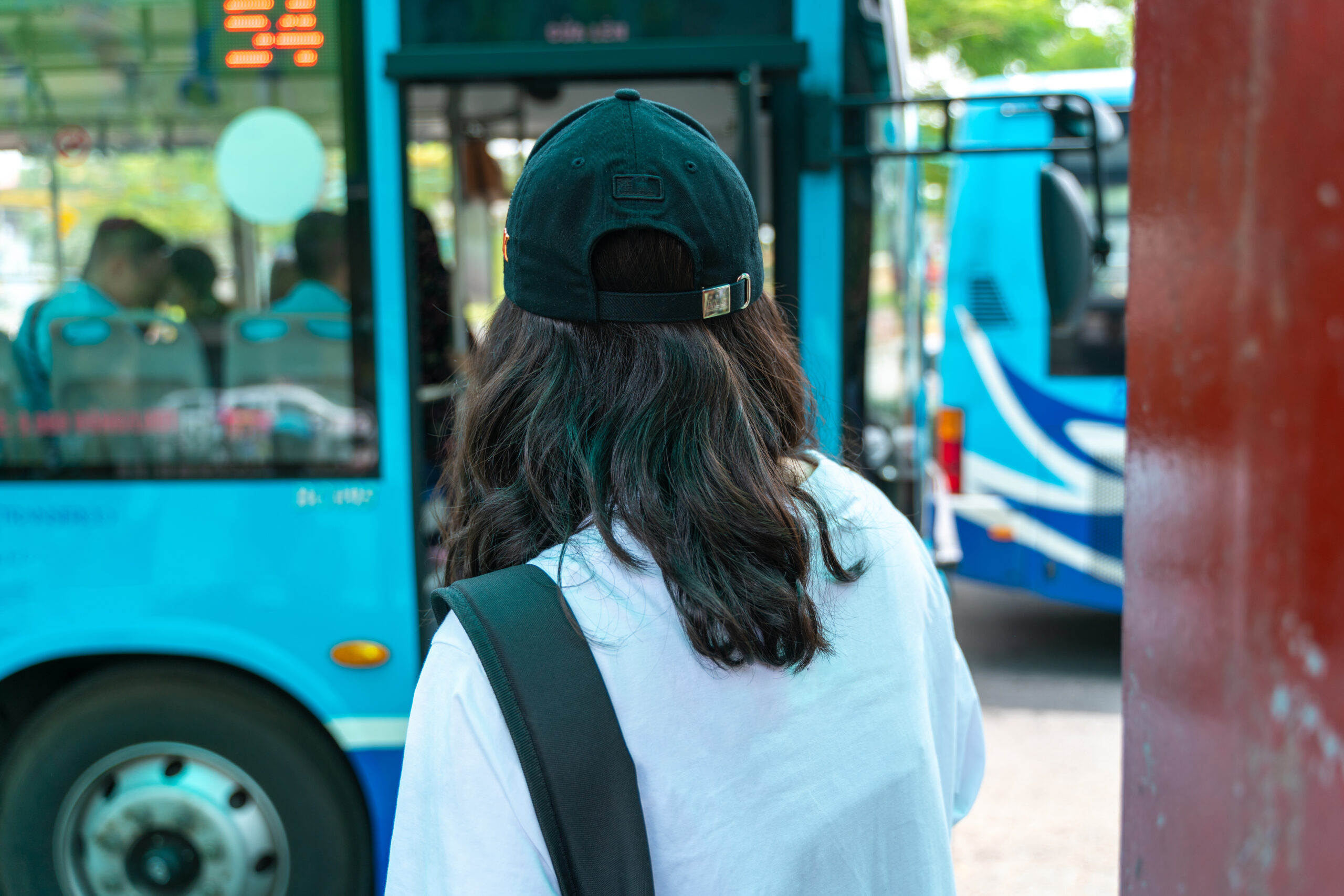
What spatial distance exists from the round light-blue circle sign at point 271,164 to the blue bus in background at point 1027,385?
3.91 metres

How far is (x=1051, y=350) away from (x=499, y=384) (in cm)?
528

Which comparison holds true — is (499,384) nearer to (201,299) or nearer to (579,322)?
(579,322)

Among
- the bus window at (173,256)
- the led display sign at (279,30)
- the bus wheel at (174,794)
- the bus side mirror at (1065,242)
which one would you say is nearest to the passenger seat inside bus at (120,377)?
the bus window at (173,256)

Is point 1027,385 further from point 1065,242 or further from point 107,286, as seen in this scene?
point 107,286

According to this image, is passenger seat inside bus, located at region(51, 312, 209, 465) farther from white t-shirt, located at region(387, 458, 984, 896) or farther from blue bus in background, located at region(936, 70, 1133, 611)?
blue bus in background, located at region(936, 70, 1133, 611)

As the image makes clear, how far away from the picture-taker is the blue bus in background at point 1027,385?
571cm

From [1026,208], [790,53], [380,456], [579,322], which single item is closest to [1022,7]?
[1026,208]

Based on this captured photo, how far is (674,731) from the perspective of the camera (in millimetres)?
969

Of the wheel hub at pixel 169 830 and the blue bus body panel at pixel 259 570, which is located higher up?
the blue bus body panel at pixel 259 570

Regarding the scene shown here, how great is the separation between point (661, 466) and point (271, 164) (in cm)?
214

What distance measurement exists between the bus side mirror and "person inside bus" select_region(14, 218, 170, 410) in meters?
2.33

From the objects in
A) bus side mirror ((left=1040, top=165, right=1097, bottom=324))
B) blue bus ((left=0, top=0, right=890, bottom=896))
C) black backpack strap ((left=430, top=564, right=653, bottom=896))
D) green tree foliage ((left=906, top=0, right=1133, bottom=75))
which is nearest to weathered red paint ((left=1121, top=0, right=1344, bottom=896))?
black backpack strap ((left=430, top=564, right=653, bottom=896))

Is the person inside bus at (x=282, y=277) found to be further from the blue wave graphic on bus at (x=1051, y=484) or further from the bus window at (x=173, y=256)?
the blue wave graphic on bus at (x=1051, y=484)

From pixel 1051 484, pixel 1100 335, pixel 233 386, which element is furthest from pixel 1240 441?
pixel 1100 335
